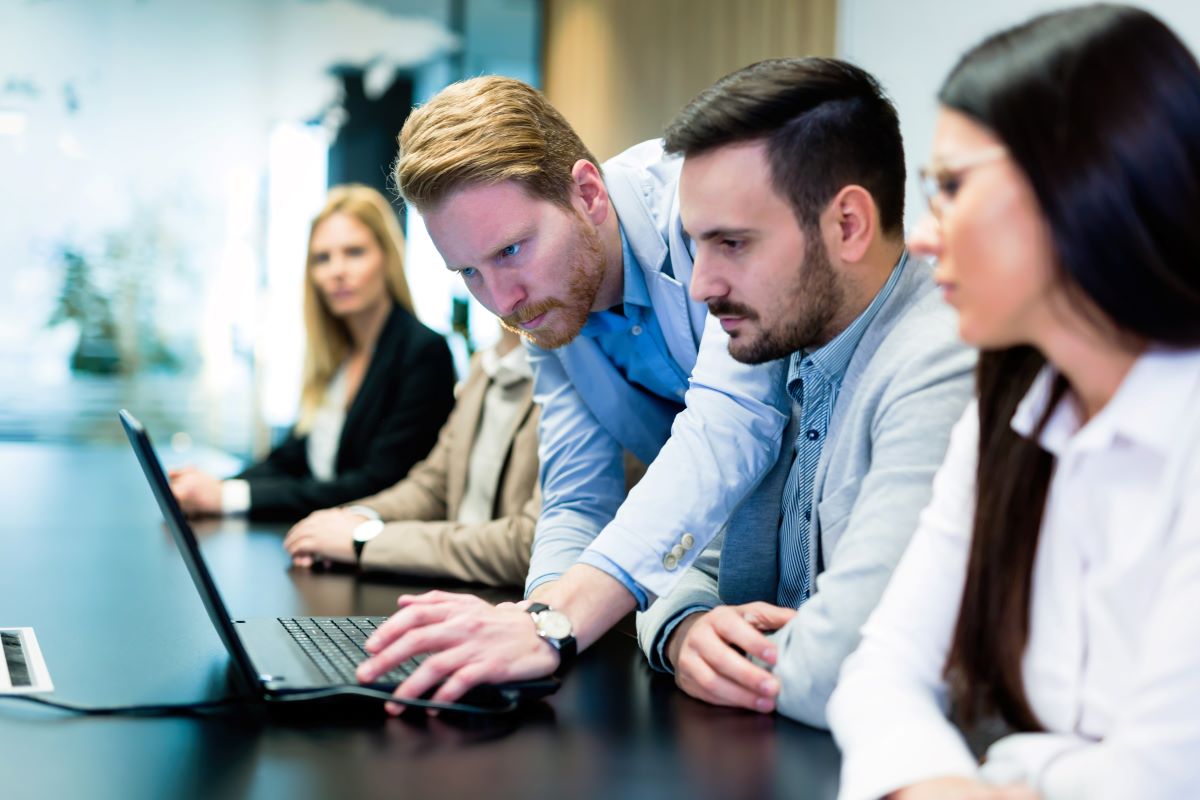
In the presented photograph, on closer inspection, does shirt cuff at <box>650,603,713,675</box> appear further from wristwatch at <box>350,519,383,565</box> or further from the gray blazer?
wristwatch at <box>350,519,383,565</box>

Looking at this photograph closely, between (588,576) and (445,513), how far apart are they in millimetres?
Answer: 1362

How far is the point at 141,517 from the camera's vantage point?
2.73 m

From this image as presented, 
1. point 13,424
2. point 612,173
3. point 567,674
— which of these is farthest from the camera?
point 13,424

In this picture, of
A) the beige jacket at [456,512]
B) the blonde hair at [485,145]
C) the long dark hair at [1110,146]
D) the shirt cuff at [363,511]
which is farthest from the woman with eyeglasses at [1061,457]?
the shirt cuff at [363,511]

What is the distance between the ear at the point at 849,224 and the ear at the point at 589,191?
0.53m

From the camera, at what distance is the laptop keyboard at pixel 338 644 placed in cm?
115

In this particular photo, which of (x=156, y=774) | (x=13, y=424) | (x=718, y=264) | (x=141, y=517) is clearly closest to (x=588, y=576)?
(x=718, y=264)

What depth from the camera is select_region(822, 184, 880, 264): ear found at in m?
1.36

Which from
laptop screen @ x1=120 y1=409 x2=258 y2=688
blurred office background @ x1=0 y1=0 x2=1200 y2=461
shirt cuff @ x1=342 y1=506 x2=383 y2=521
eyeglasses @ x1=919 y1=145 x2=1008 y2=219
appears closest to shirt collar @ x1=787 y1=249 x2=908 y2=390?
eyeglasses @ x1=919 y1=145 x2=1008 y2=219

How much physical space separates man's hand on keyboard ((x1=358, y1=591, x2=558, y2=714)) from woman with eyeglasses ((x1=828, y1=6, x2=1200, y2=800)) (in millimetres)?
326

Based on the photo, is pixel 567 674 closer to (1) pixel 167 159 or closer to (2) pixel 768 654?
(2) pixel 768 654

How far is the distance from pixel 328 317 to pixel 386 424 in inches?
22.7

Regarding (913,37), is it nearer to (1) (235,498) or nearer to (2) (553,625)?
(1) (235,498)

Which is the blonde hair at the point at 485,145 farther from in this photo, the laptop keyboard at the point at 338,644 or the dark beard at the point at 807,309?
the laptop keyboard at the point at 338,644
